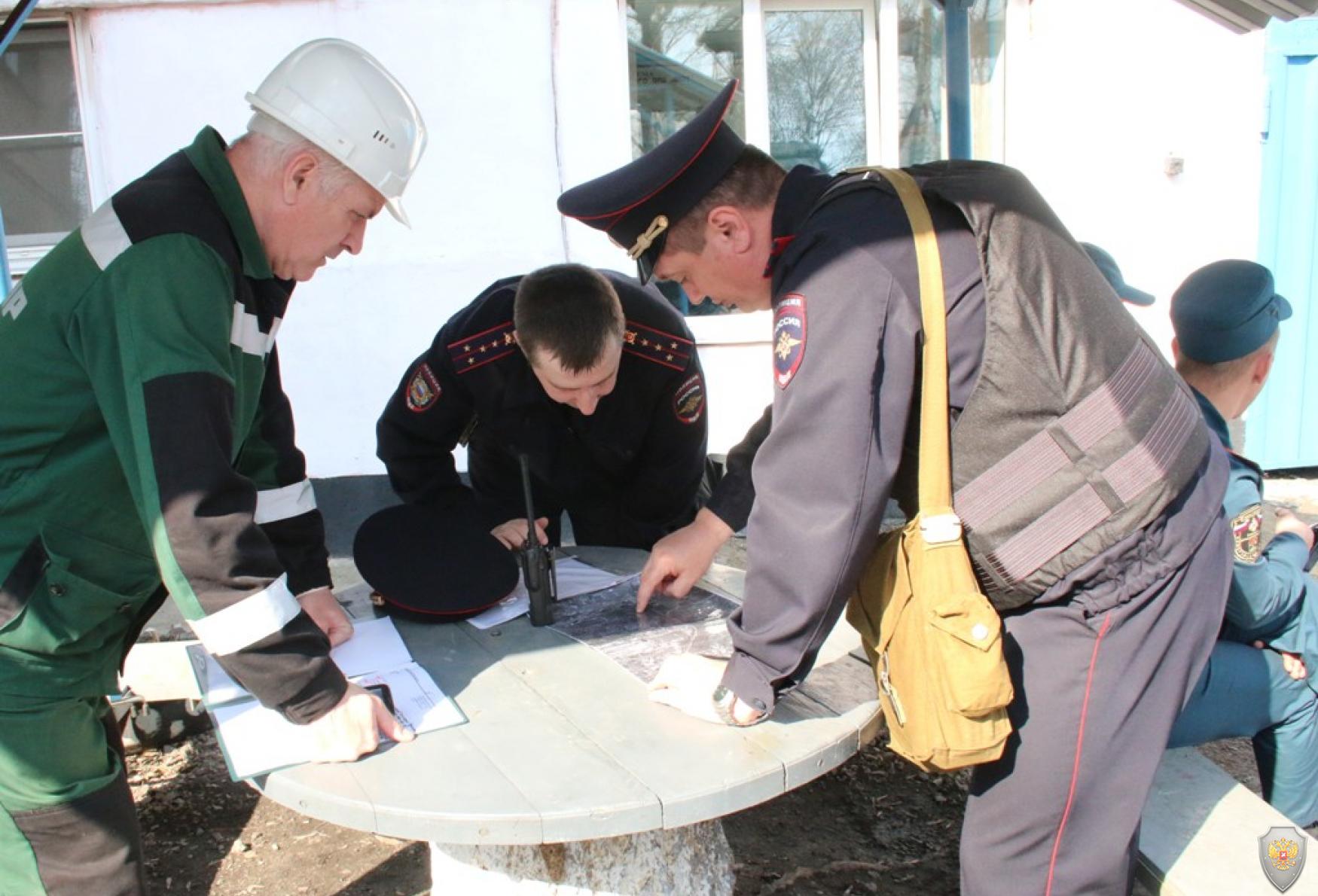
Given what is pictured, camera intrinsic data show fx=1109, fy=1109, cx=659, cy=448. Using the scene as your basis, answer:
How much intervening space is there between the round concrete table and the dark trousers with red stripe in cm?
27

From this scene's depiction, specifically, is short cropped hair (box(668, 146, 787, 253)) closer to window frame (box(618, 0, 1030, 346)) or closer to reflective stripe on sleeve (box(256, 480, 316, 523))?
reflective stripe on sleeve (box(256, 480, 316, 523))

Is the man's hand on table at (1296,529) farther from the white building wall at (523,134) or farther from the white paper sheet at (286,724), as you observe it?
the white building wall at (523,134)

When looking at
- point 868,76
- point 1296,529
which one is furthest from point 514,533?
point 868,76

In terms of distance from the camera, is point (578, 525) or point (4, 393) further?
point (578, 525)

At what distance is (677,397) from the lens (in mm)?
2930

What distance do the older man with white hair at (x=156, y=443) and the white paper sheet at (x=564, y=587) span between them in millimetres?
563

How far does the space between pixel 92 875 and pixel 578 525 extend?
5.35 feet

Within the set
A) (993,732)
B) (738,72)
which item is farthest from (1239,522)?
(738,72)

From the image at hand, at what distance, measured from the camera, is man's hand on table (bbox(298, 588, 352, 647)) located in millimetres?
2123

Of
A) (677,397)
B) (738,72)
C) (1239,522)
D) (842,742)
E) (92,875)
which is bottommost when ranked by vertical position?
(92,875)

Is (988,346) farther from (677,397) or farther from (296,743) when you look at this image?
(677,397)

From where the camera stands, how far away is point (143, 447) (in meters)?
1.48

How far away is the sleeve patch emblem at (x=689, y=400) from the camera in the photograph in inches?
115

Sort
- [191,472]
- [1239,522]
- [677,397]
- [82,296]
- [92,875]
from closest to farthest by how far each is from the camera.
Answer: [191,472] → [82,296] → [92,875] → [1239,522] → [677,397]
